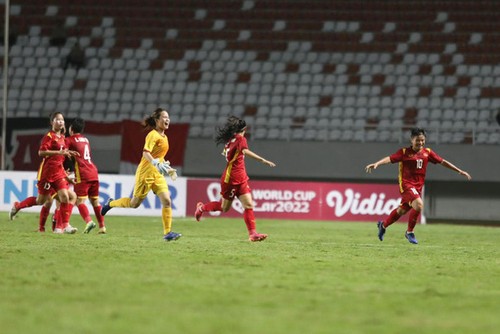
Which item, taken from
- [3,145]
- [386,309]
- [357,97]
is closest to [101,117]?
[3,145]

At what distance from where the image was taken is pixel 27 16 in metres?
38.2

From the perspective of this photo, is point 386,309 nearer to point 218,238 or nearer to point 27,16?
point 218,238

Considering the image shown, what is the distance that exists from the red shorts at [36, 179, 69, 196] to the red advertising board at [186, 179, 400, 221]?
36.1ft

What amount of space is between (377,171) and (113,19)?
12289mm

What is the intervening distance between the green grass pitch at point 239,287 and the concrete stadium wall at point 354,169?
1507 cm

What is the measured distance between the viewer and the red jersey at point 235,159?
614 inches

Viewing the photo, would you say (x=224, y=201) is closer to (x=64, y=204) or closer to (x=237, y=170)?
(x=237, y=170)

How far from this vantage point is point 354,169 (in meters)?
31.0

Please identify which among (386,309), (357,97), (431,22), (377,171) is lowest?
(386,309)

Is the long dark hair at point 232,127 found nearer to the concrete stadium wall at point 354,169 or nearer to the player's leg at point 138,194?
the player's leg at point 138,194

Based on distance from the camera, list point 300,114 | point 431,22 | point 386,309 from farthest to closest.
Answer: point 431,22 < point 300,114 < point 386,309

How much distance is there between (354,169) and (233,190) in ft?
51.0

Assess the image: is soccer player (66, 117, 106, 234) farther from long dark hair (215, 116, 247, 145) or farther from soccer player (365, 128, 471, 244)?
soccer player (365, 128, 471, 244)

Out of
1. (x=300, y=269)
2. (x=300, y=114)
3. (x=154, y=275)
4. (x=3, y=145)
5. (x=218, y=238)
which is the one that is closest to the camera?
(x=154, y=275)
